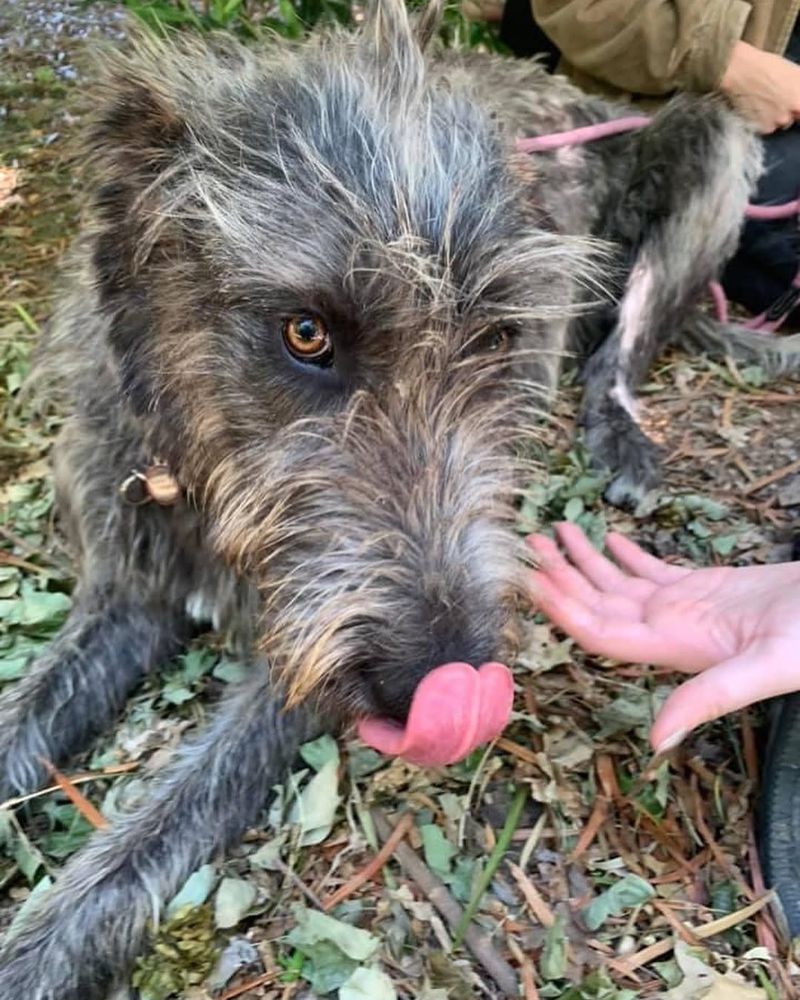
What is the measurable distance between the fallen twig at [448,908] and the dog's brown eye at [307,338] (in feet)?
3.98

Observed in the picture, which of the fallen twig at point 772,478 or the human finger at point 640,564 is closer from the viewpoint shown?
the human finger at point 640,564

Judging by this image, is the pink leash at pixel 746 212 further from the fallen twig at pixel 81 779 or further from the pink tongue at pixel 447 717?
the fallen twig at pixel 81 779

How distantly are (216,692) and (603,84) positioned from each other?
3.20m

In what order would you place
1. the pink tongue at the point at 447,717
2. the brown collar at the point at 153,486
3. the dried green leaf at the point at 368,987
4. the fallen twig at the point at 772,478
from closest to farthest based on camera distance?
the pink tongue at the point at 447,717, the dried green leaf at the point at 368,987, the brown collar at the point at 153,486, the fallen twig at the point at 772,478

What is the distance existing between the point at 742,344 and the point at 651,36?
1320mm

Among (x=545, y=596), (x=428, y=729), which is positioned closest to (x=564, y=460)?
(x=545, y=596)

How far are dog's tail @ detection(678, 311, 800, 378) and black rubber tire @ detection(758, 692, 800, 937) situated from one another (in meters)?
2.29

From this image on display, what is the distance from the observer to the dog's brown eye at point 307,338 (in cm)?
219

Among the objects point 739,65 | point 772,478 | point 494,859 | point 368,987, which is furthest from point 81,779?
point 739,65

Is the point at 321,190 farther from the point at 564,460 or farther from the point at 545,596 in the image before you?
the point at 564,460

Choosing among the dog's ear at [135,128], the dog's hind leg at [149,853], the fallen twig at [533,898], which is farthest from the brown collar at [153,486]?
the fallen twig at [533,898]

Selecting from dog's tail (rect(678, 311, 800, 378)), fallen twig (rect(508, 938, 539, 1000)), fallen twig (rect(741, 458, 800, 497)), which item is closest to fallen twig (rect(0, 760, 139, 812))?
fallen twig (rect(508, 938, 539, 1000))

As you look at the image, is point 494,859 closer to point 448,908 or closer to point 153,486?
point 448,908

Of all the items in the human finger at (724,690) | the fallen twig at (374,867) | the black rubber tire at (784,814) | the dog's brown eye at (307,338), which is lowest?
the fallen twig at (374,867)
